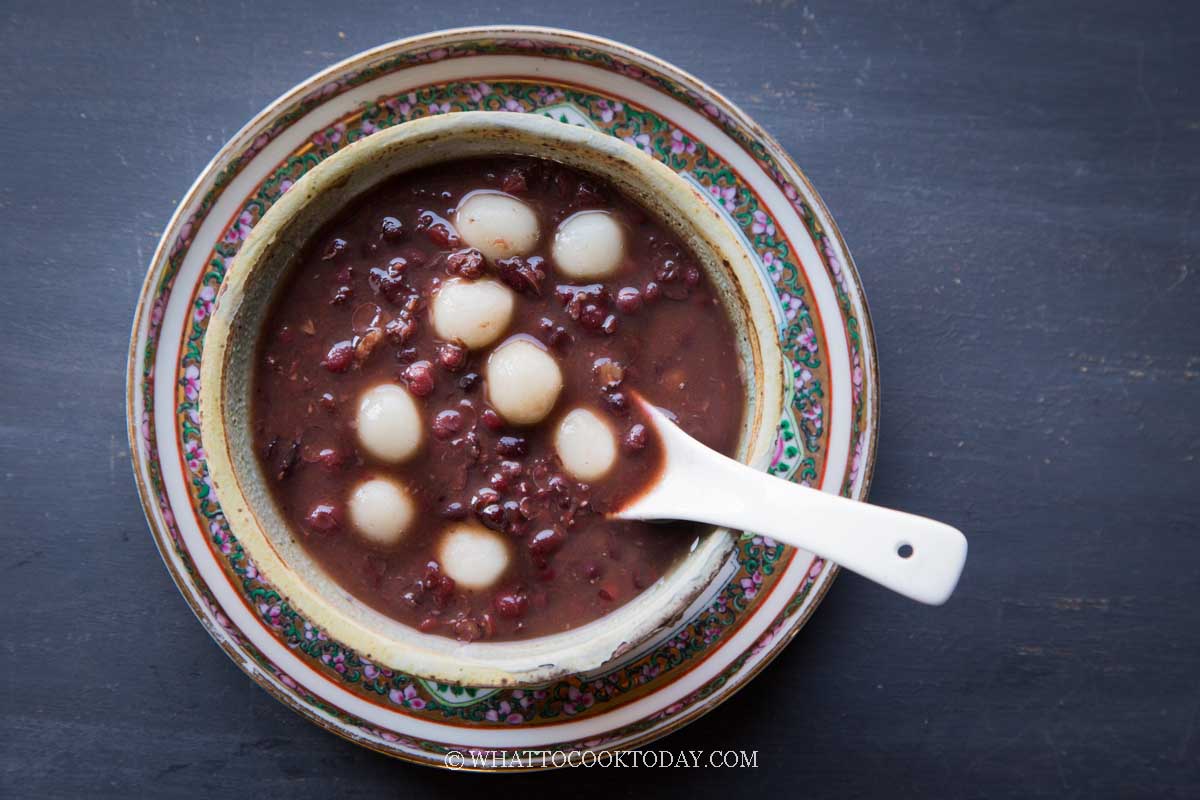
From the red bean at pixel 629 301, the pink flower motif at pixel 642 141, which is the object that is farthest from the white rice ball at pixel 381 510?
the pink flower motif at pixel 642 141

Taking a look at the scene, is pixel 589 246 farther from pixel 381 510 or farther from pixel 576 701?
pixel 576 701

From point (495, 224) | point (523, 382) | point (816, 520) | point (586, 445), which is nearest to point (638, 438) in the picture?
point (586, 445)

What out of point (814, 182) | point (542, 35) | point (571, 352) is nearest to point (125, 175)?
point (542, 35)

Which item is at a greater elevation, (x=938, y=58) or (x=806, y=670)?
(x=938, y=58)

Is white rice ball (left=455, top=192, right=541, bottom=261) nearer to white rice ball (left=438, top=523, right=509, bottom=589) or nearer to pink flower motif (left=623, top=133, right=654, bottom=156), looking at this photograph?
pink flower motif (left=623, top=133, right=654, bottom=156)

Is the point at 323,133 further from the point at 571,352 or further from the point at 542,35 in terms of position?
the point at 571,352

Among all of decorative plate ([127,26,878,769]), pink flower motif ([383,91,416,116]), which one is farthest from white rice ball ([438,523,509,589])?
pink flower motif ([383,91,416,116])
